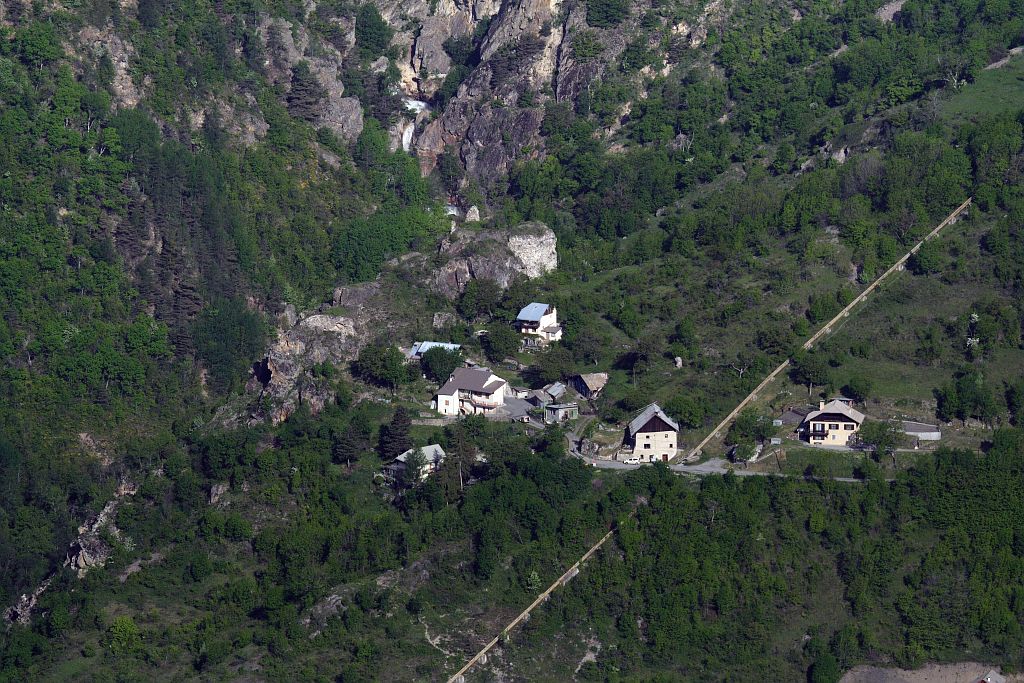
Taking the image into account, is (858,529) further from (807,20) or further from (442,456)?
(807,20)

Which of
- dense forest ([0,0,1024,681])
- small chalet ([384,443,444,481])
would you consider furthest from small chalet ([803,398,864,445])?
small chalet ([384,443,444,481])

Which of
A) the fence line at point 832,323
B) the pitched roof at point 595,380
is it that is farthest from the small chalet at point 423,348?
the fence line at point 832,323

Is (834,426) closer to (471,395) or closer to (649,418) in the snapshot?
(649,418)

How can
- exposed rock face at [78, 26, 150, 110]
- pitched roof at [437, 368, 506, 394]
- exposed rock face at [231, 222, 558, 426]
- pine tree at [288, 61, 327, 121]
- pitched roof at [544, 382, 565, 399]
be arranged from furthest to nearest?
pine tree at [288, 61, 327, 121] < exposed rock face at [78, 26, 150, 110] < exposed rock face at [231, 222, 558, 426] < pitched roof at [544, 382, 565, 399] < pitched roof at [437, 368, 506, 394]

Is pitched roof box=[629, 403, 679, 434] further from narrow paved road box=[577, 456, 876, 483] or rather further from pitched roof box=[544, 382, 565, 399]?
pitched roof box=[544, 382, 565, 399]

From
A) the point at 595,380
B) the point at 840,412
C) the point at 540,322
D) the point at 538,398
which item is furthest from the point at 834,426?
the point at 540,322

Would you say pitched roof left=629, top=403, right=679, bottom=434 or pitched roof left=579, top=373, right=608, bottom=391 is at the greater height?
pitched roof left=579, top=373, right=608, bottom=391

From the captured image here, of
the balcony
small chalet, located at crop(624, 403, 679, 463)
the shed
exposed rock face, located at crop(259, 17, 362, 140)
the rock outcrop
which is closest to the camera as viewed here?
the shed
